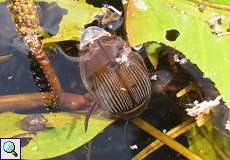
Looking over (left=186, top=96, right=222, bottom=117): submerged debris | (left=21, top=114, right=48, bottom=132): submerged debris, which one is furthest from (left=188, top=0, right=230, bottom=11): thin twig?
(left=21, top=114, right=48, bottom=132): submerged debris

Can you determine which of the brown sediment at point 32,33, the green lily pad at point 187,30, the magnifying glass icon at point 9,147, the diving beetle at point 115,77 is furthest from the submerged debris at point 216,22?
the magnifying glass icon at point 9,147

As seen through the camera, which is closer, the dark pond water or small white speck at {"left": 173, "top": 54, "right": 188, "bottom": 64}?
the dark pond water

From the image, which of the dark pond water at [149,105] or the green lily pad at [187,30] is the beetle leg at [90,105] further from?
the green lily pad at [187,30]

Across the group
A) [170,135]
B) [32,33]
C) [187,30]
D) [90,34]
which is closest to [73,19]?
[90,34]

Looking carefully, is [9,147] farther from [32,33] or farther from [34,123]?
[32,33]

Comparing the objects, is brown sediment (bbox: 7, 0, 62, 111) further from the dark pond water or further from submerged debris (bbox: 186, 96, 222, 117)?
submerged debris (bbox: 186, 96, 222, 117)

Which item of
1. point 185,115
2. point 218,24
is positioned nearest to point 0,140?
point 185,115

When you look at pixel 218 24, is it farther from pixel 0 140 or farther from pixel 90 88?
pixel 0 140
